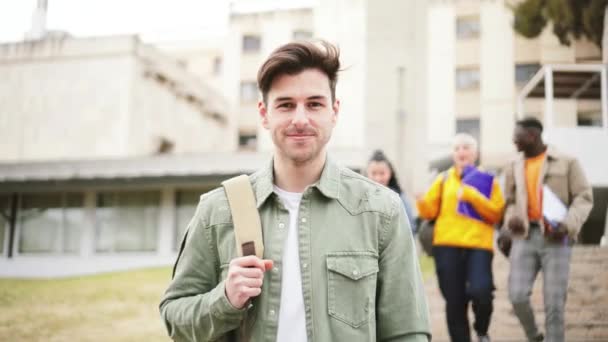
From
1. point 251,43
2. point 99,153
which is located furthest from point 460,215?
point 251,43

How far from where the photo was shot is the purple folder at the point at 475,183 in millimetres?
5672

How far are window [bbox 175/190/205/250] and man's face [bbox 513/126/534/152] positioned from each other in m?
14.1

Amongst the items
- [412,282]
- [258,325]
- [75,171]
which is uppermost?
[75,171]

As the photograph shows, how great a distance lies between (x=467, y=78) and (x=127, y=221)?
15743 millimetres

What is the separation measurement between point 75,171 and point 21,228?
2.77 metres

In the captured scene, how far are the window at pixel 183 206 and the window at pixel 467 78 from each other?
13388 millimetres

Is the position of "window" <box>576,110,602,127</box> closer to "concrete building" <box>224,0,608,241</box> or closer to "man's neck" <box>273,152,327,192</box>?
"concrete building" <box>224,0,608,241</box>

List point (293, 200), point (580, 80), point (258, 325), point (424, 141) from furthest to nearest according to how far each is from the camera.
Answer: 1. point (424, 141)
2. point (580, 80)
3. point (293, 200)
4. point (258, 325)

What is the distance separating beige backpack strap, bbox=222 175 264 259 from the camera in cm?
203

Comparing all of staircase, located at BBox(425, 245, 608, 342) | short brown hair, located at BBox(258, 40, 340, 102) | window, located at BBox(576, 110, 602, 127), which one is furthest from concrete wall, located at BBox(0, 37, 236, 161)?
short brown hair, located at BBox(258, 40, 340, 102)

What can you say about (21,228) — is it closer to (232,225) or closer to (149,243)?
(149,243)

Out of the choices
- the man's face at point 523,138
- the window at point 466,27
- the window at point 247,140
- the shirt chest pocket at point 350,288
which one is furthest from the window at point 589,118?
the shirt chest pocket at point 350,288

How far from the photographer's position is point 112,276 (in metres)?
15.5

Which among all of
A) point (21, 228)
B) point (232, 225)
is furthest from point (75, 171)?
point (232, 225)
